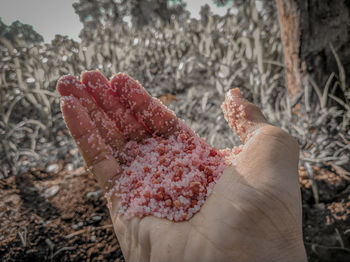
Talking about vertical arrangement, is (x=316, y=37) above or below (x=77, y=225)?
above

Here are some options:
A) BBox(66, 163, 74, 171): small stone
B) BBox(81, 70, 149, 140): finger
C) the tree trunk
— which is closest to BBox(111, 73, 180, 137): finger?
BBox(81, 70, 149, 140): finger

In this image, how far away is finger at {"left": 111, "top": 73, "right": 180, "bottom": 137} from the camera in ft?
3.59

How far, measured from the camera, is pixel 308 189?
1.25 meters

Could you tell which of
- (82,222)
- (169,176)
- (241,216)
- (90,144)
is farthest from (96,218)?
(241,216)

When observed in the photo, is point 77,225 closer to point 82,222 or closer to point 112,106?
point 82,222

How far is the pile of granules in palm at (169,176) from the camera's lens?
0.81 meters

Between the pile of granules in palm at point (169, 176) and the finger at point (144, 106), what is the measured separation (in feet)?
0.24

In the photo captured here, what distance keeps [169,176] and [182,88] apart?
6.31 feet

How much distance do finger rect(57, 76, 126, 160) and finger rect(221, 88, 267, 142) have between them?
52 cm

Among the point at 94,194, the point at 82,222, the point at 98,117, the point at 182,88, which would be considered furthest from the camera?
the point at 182,88

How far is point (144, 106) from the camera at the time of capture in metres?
1.11

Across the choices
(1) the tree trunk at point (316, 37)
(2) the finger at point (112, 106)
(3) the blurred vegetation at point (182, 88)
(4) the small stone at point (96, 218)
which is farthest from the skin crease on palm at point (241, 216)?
(1) the tree trunk at point (316, 37)

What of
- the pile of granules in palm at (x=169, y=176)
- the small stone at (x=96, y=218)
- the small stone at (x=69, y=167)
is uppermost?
the pile of granules in palm at (x=169, y=176)

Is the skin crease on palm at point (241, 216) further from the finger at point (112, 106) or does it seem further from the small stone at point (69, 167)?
the small stone at point (69, 167)
